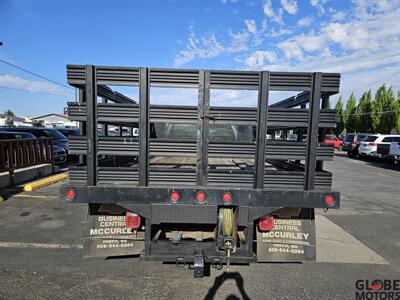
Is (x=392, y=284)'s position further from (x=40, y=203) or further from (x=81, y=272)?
(x=40, y=203)

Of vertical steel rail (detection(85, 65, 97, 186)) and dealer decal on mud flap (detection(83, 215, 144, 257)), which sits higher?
vertical steel rail (detection(85, 65, 97, 186))

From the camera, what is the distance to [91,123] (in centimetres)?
257

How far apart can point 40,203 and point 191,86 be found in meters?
5.89

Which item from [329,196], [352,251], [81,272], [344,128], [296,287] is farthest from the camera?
[344,128]

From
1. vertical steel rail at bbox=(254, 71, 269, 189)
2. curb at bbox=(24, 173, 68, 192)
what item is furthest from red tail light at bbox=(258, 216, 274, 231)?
curb at bbox=(24, 173, 68, 192)

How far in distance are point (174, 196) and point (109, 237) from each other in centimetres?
113

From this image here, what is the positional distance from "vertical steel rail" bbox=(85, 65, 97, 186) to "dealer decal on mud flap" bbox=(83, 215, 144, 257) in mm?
682

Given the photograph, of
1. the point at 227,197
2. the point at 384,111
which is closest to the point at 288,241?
the point at 227,197

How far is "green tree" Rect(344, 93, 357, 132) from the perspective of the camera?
46.4 metres

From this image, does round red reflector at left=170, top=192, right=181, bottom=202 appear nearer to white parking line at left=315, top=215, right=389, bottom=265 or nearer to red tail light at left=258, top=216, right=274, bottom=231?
red tail light at left=258, top=216, right=274, bottom=231

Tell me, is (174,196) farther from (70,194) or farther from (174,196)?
(70,194)

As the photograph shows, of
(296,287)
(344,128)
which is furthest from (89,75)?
(344,128)

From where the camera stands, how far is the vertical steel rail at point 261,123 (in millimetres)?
2588

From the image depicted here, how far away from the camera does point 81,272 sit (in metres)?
3.46
